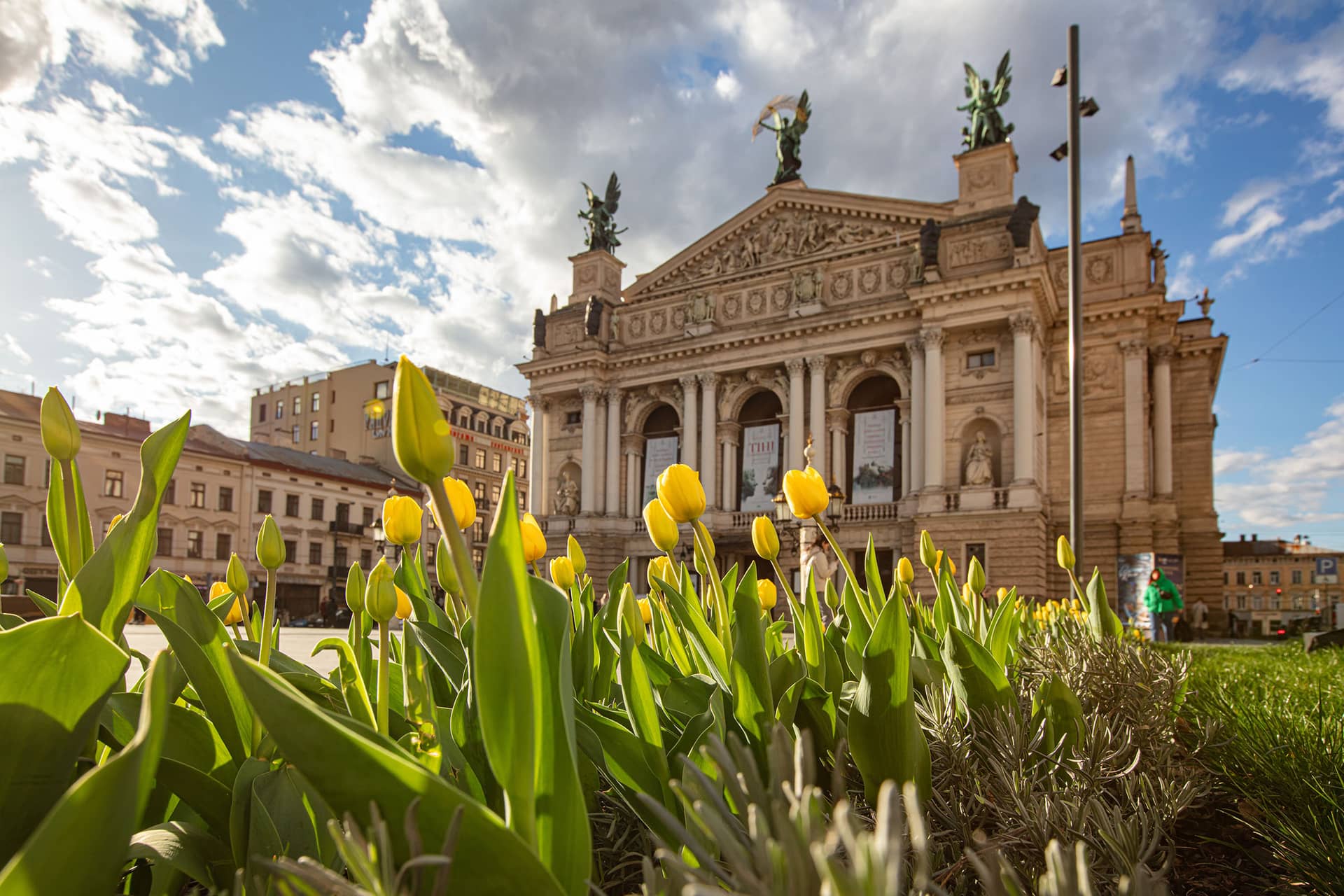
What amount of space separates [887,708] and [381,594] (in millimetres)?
749

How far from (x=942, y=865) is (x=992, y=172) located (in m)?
27.2

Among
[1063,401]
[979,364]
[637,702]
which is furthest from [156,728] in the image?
[1063,401]

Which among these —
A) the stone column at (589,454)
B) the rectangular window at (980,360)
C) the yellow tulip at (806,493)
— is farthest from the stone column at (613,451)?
the yellow tulip at (806,493)

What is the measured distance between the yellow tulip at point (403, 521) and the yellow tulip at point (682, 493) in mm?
419

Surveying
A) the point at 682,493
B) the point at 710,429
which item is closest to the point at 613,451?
the point at 710,429

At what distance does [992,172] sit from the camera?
24.9m

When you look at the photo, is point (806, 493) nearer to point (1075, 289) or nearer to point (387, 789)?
point (387, 789)

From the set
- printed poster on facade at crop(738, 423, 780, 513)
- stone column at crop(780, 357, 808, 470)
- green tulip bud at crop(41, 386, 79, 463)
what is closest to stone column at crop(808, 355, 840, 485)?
stone column at crop(780, 357, 808, 470)

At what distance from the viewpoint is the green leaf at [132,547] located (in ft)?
3.15

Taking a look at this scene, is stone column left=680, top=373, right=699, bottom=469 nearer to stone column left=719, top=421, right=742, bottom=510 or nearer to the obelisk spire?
stone column left=719, top=421, right=742, bottom=510

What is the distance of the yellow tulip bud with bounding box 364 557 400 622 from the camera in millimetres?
1185

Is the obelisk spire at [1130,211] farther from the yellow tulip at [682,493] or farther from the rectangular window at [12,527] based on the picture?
the rectangular window at [12,527]

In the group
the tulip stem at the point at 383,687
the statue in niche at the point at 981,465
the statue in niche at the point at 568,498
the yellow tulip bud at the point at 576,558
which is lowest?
the tulip stem at the point at 383,687

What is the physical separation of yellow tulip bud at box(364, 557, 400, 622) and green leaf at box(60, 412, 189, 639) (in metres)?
0.29
